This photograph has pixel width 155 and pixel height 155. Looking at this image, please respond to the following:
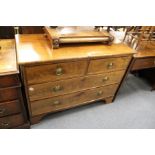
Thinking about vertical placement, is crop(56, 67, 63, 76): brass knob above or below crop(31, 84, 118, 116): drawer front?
above

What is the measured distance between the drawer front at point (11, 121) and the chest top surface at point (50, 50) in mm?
576

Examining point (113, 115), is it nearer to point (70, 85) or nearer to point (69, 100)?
point (69, 100)

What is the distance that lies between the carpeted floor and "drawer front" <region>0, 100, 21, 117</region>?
14.7 inches

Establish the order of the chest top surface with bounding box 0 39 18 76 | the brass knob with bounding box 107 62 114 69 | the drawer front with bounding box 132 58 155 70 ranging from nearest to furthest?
the chest top surface with bounding box 0 39 18 76
the brass knob with bounding box 107 62 114 69
the drawer front with bounding box 132 58 155 70

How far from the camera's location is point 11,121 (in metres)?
1.30

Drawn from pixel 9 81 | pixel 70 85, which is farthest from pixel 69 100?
pixel 9 81

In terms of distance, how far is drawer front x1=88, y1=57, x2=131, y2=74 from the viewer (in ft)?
4.25

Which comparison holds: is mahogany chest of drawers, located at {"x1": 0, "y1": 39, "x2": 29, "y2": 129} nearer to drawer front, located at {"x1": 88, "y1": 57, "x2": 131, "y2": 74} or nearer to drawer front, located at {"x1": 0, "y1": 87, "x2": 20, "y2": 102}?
drawer front, located at {"x1": 0, "y1": 87, "x2": 20, "y2": 102}

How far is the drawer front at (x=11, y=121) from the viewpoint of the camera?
126cm

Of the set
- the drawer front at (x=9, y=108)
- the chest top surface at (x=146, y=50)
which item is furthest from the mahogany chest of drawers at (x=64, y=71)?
the chest top surface at (x=146, y=50)

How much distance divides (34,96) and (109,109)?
1.00 metres

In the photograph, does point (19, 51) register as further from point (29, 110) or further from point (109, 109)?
point (109, 109)

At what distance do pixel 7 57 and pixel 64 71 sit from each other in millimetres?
446

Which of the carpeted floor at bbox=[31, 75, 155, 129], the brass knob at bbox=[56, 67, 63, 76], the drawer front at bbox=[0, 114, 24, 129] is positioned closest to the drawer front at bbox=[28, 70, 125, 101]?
the brass knob at bbox=[56, 67, 63, 76]
